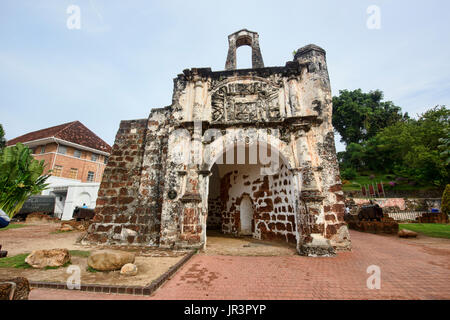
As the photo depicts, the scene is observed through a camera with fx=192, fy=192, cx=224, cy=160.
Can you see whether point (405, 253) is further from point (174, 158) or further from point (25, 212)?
point (25, 212)

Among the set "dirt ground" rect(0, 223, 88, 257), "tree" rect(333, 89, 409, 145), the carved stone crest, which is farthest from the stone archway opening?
"tree" rect(333, 89, 409, 145)

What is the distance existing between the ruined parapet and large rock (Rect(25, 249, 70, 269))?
836cm

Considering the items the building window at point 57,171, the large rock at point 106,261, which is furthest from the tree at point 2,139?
the large rock at point 106,261

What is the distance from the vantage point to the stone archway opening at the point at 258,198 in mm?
7113

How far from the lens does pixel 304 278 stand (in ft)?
11.6

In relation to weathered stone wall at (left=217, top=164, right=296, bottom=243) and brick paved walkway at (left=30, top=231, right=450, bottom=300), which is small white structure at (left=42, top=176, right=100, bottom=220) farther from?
brick paved walkway at (left=30, top=231, right=450, bottom=300)

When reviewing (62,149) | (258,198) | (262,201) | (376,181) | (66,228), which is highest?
(62,149)

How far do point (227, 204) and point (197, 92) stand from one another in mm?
5893

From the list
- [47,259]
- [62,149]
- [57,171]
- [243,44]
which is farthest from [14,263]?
[62,149]

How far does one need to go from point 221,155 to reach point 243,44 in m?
6.24

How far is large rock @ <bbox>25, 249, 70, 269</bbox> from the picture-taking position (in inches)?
151

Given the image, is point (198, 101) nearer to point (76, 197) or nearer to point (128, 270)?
point (128, 270)

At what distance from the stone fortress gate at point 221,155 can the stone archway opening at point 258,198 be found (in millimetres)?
71
